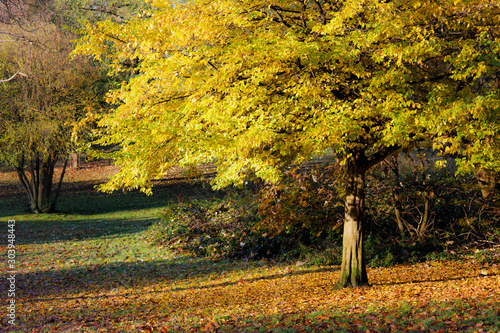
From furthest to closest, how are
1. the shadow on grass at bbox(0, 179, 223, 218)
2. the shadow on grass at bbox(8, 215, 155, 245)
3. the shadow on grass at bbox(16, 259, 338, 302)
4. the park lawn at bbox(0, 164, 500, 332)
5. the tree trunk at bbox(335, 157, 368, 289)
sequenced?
the shadow on grass at bbox(0, 179, 223, 218) → the shadow on grass at bbox(8, 215, 155, 245) → the shadow on grass at bbox(16, 259, 338, 302) → the tree trunk at bbox(335, 157, 368, 289) → the park lawn at bbox(0, 164, 500, 332)

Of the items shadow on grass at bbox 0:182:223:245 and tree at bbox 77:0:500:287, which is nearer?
tree at bbox 77:0:500:287

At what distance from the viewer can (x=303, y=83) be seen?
22.7ft

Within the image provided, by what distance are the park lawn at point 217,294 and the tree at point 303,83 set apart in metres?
1.62

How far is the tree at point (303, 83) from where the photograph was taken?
627cm

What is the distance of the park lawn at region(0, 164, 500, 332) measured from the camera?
616cm

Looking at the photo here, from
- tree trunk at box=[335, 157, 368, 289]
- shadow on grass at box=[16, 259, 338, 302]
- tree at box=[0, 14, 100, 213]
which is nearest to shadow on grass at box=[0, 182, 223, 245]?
tree at box=[0, 14, 100, 213]

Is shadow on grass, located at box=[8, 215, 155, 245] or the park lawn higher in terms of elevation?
shadow on grass, located at box=[8, 215, 155, 245]

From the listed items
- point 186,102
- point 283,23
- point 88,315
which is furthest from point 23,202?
point 283,23

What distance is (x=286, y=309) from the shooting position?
287 inches

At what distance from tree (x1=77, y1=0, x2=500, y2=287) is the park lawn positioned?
5.32ft

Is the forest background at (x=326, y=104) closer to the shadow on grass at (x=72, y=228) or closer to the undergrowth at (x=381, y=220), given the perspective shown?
the undergrowth at (x=381, y=220)

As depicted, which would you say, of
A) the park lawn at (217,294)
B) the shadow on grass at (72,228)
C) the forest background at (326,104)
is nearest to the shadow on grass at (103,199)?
the shadow on grass at (72,228)

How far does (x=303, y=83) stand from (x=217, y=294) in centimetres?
526

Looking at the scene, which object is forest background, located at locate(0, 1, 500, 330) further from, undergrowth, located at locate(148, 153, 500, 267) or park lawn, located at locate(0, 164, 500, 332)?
park lawn, located at locate(0, 164, 500, 332)
